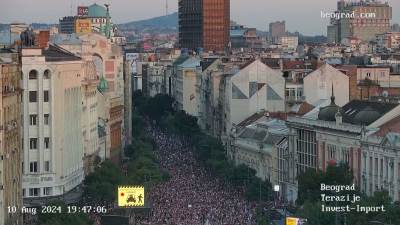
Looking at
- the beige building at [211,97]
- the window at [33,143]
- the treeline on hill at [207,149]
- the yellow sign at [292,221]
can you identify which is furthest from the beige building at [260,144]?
the yellow sign at [292,221]

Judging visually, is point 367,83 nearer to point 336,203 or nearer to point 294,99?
point 294,99

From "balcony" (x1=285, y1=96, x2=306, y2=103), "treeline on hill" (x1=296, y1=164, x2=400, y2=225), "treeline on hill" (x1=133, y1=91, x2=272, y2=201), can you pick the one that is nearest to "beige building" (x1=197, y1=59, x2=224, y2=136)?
"treeline on hill" (x1=133, y1=91, x2=272, y2=201)

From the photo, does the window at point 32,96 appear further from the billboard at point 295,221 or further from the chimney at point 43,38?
the billboard at point 295,221

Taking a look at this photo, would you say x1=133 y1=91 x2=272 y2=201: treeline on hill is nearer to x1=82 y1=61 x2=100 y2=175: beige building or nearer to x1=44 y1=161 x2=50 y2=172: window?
x1=82 y1=61 x2=100 y2=175: beige building

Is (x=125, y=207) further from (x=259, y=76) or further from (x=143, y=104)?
(x=143, y=104)

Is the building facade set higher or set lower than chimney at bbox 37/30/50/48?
lower
